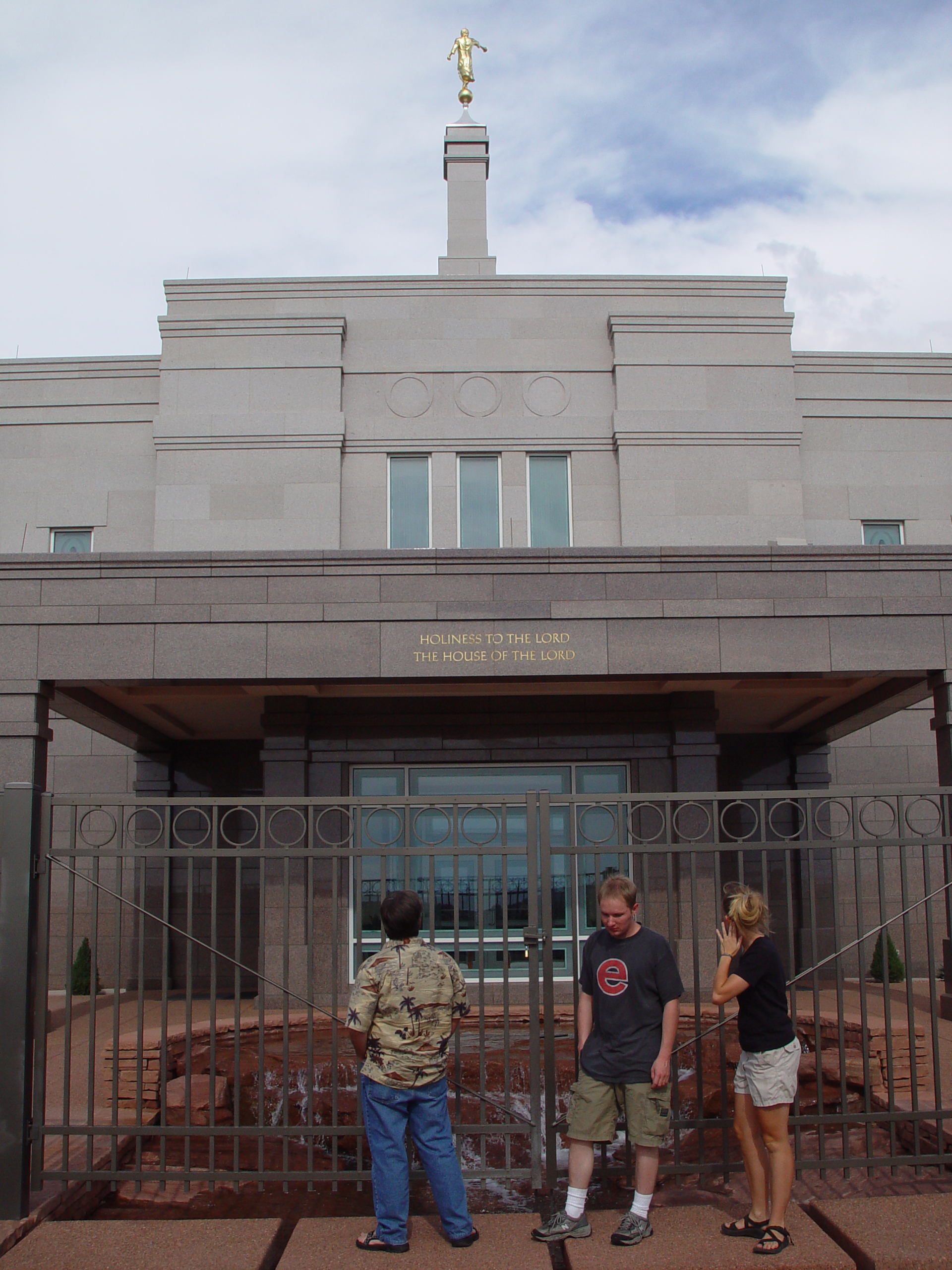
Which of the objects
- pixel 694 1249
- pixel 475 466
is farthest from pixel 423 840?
pixel 475 466

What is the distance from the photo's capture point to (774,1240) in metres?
4.97

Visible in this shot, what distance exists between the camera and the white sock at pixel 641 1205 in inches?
203

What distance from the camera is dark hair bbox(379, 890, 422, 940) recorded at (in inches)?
202

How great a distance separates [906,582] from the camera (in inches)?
472

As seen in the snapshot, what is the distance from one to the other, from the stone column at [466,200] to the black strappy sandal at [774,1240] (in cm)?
1691

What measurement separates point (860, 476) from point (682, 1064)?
1149 centimetres

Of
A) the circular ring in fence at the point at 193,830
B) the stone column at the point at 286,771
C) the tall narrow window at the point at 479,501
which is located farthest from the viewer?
the tall narrow window at the point at 479,501

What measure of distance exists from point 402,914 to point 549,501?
13.2 metres

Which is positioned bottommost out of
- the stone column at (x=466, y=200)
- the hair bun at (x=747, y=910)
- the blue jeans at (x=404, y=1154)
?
the blue jeans at (x=404, y=1154)

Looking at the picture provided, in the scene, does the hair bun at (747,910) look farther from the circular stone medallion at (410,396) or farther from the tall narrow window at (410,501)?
the circular stone medallion at (410,396)

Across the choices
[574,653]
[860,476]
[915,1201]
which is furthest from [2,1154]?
[860,476]

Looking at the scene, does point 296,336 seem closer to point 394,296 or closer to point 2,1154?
point 394,296

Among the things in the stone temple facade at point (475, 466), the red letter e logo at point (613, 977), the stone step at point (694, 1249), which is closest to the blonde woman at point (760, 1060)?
the stone step at point (694, 1249)

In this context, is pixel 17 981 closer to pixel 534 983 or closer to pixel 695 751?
pixel 534 983
